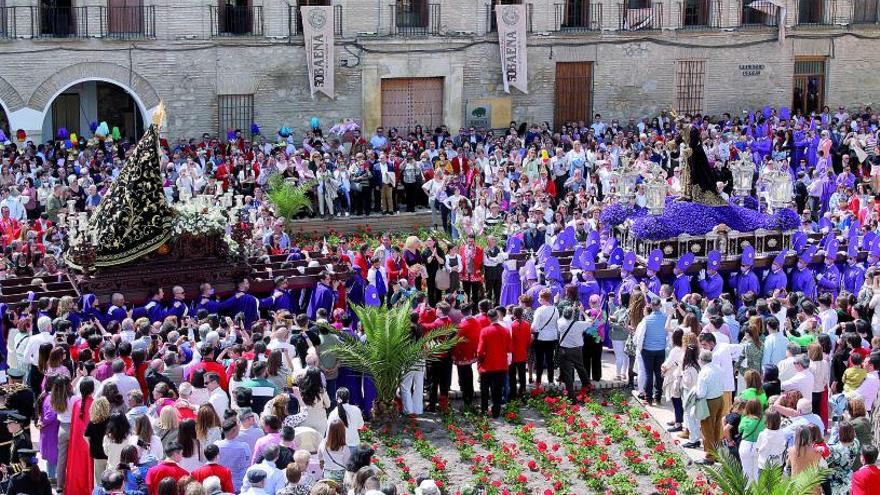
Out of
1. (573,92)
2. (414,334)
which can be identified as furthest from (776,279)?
(573,92)

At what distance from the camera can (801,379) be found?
1488 centimetres

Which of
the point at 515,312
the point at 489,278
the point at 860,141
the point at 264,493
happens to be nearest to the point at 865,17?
the point at 860,141

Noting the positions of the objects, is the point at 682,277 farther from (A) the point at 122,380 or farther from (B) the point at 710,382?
(A) the point at 122,380

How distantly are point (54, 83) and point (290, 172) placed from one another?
Answer: 20.9ft

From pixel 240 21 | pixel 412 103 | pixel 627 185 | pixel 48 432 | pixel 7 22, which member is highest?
pixel 240 21

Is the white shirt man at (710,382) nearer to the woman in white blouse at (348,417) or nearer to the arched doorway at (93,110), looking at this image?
the woman in white blouse at (348,417)

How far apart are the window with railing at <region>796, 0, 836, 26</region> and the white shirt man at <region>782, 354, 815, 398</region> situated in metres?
25.2

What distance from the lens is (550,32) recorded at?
3519 centimetres

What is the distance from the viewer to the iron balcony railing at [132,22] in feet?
102

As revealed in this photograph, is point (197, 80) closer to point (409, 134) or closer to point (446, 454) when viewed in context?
point (409, 134)

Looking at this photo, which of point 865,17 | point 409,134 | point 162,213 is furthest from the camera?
point 865,17

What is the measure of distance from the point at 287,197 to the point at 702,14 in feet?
50.3

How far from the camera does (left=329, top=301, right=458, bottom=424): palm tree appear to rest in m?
16.3

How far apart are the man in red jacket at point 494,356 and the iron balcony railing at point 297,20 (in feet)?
56.1
